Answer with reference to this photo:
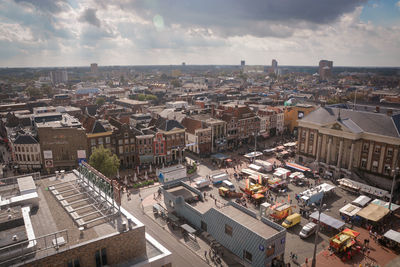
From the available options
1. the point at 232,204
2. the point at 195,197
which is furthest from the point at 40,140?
the point at 232,204

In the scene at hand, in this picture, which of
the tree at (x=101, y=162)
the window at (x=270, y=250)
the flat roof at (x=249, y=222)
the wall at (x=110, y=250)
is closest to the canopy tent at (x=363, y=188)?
the flat roof at (x=249, y=222)

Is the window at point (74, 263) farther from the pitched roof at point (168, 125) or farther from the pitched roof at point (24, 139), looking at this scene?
the pitched roof at point (24, 139)

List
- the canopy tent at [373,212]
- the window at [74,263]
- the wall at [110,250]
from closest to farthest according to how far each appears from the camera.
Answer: the wall at [110,250] → the window at [74,263] → the canopy tent at [373,212]

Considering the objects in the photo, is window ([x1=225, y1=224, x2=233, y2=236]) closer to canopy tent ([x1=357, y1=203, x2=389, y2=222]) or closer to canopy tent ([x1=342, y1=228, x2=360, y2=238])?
canopy tent ([x1=342, y1=228, x2=360, y2=238])

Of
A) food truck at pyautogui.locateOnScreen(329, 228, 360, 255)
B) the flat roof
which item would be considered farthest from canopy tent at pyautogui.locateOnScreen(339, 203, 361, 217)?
the flat roof

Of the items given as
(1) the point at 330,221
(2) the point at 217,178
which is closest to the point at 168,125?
(2) the point at 217,178

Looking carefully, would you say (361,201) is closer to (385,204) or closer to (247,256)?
(385,204)
